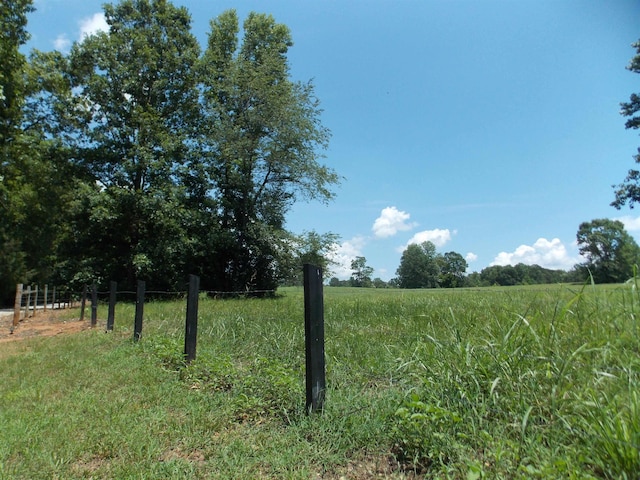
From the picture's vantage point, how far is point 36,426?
10.1 feet

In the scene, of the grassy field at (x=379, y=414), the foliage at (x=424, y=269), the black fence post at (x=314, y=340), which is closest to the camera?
the grassy field at (x=379, y=414)

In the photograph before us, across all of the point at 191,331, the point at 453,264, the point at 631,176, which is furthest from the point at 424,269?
the point at 191,331

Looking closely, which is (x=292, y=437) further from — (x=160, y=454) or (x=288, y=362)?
(x=288, y=362)

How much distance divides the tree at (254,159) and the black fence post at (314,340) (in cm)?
1764

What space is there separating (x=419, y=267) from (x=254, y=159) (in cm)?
7181

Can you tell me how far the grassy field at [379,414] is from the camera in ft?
6.73

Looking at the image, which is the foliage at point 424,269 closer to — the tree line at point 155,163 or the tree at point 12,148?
the tree line at point 155,163

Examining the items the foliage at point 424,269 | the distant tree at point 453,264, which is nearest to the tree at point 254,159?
the foliage at point 424,269

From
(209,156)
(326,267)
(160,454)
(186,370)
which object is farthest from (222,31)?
(160,454)

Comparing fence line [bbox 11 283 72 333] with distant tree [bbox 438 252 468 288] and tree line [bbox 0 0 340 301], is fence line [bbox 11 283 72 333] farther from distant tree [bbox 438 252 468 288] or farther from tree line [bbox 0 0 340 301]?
distant tree [bbox 438 252 468 288]

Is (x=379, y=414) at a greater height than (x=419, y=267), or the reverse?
(x=419, y=267)

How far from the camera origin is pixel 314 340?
10.2 feet

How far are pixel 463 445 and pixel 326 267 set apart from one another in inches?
797

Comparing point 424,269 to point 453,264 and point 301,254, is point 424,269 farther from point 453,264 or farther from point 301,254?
point 301,254
